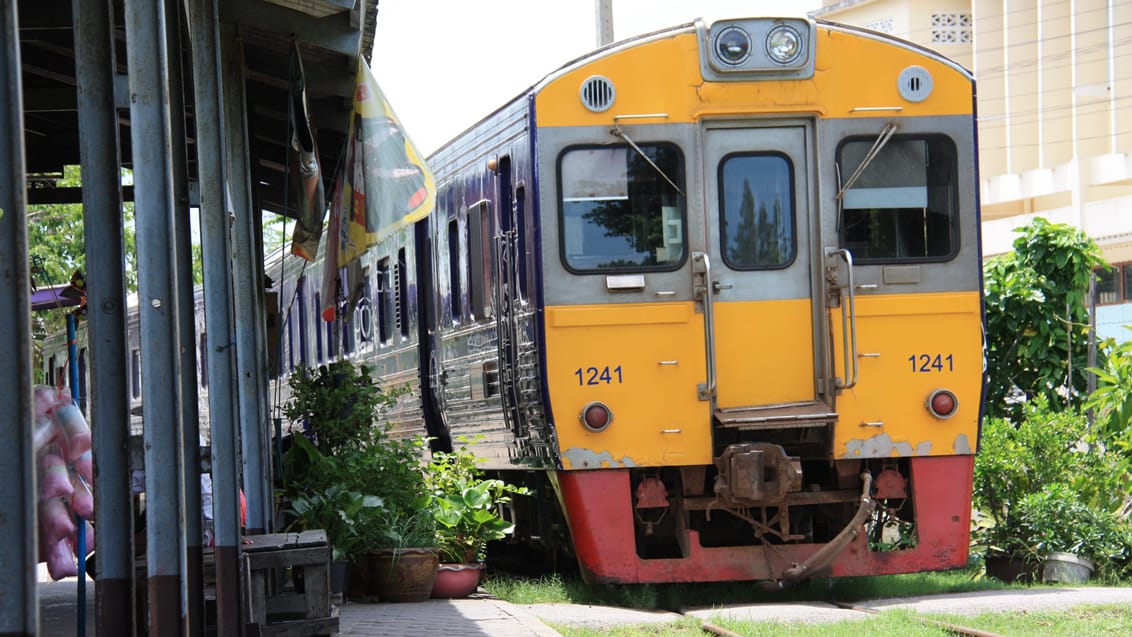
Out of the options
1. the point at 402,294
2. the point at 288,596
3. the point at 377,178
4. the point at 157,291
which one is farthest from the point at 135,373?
the point at 157,291

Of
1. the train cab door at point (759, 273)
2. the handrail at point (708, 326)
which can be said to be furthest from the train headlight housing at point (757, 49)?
the handrail at point (708, 326)

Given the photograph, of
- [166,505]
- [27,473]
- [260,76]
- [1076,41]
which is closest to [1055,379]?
[260,76]

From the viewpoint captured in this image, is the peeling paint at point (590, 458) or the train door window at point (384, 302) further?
the train door window at point (384, 302)

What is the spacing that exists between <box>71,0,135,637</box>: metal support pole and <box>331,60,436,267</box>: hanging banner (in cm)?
250

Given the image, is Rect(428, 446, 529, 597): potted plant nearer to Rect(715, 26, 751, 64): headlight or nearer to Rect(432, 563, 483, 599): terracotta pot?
Rect(432, 563, 483, 599): terracotta pot

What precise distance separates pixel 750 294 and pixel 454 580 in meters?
2.57

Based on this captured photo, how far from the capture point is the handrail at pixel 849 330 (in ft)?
31.1

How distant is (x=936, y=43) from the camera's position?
161ft

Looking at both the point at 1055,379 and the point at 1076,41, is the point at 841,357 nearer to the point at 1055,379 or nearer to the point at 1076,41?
the point at 1055,379

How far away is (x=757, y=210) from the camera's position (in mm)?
9852

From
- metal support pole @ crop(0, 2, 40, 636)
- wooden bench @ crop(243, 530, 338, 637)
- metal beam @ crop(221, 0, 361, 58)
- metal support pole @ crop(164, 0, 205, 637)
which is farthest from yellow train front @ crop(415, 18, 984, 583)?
metal support pole @ crop(0, 2, 40, 636)

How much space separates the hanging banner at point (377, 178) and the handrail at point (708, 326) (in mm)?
2210

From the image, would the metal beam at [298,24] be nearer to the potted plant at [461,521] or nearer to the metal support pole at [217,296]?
the metal support pole at [217,296]

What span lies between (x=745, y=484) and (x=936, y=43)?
4222cm
